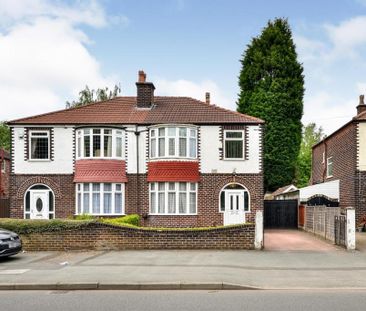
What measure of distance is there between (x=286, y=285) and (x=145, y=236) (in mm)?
7422

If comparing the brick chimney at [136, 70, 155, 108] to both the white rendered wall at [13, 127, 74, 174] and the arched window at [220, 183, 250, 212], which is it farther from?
the arched window at [220, 183, 250, 212]

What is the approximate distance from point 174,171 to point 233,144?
351 centimetres

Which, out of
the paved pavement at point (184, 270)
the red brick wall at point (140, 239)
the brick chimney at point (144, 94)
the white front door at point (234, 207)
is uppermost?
the brick chimney at point (144, 94)

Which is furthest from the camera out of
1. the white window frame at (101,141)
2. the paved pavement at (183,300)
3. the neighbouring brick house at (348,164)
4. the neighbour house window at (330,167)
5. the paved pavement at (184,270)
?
the neighbour house window at (330,167)

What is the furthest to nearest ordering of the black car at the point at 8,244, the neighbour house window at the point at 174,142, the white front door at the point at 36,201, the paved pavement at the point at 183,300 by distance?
the white front door at the point at 36,201 < the neighbour house window at the point at 174,142 < the black car at the point at 8,244 < the paved pavement at the point at 183,300

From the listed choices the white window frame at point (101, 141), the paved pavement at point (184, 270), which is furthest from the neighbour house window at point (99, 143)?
the paved pavement at point (184, 270)

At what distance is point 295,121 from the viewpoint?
153 ft

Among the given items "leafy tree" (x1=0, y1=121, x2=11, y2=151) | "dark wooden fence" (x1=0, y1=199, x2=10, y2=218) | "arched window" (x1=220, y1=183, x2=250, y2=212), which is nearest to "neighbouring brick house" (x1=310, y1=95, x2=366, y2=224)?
"arched window" (x1=220, y1=183, x2=250, y2=212)

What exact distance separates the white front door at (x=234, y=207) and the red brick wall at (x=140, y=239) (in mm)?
8422

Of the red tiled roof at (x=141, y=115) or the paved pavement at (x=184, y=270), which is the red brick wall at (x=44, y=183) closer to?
the red tiled roof at (x=141, y=115)

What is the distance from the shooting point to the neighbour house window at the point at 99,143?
2542cm

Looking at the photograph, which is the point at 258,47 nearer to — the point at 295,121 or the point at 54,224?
the point at 295,121

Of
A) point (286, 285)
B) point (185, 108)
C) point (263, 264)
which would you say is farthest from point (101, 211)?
point (286, 285)

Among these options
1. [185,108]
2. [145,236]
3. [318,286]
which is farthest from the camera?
[185,108]
